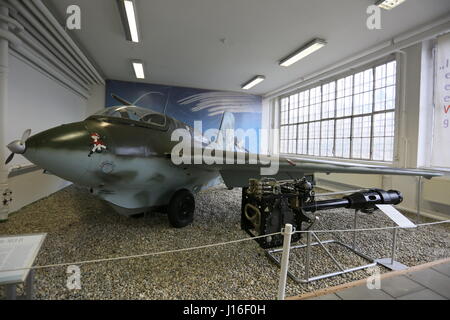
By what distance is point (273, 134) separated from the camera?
11.5 meters

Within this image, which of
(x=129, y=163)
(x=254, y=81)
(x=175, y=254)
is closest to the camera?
(x=175, y=254)

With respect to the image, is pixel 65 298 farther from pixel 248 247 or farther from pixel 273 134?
pixel 273 134

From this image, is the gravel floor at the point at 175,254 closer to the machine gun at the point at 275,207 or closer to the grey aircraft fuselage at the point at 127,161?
the machine gun at the point at 275,207

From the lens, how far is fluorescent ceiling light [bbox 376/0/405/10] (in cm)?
369

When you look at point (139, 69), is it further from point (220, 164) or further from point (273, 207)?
point (273, 207)

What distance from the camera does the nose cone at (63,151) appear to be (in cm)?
225

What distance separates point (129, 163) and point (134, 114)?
868 mm

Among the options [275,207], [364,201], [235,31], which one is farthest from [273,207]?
[235,31]

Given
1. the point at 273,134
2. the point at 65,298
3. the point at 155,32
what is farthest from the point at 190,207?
the point at 273,134

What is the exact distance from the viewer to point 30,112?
15.3 ft

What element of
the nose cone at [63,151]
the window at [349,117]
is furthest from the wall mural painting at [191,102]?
the nose cone at [63,151]

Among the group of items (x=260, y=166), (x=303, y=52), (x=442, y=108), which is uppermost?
(x=303, y=52)

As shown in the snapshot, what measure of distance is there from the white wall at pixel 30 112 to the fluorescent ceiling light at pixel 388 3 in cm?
723
